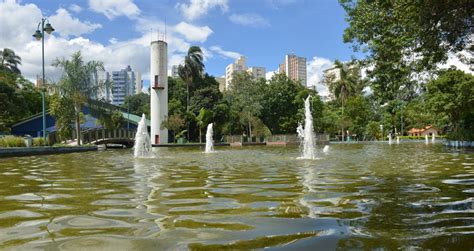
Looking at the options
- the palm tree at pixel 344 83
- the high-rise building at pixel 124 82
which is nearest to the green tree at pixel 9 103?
the palm tree at pixel 344 83

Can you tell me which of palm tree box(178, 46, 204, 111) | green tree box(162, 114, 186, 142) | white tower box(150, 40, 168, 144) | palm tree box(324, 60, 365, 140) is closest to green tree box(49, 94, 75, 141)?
green tree box(162, 114, 186, 142)

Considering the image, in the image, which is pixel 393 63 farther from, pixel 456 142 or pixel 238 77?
pixel 238 77

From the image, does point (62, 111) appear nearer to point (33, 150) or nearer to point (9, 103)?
point (9, 103)

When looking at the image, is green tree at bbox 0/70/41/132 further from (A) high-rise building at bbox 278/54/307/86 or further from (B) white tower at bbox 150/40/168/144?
(A) high-rise building at bbox 278/54/307/86

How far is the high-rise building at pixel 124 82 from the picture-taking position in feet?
387

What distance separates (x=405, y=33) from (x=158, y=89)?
146ft

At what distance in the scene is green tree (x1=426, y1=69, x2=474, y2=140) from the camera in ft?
93.6

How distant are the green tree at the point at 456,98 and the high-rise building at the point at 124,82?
316 ft

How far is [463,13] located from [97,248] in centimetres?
672

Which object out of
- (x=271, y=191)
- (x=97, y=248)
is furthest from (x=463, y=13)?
(x=97, y=248)

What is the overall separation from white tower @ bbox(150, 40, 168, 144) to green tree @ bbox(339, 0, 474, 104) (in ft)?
127

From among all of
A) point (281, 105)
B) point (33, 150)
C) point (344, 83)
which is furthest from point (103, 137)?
point (344, 83)

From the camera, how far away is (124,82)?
417ft

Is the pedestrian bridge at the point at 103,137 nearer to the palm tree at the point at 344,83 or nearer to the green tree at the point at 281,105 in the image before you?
the green tree at the point at 281,105
